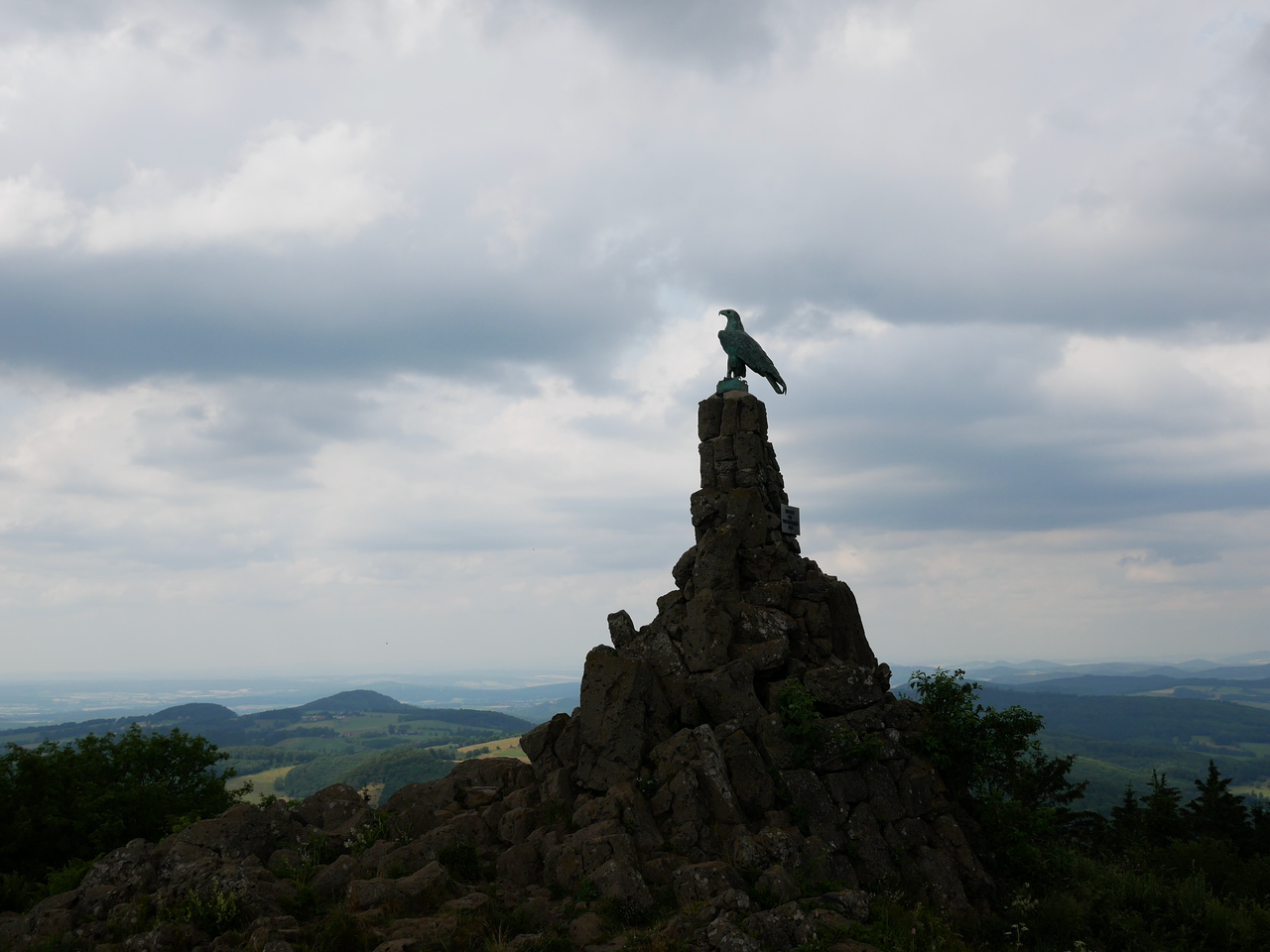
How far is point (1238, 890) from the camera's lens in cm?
3375

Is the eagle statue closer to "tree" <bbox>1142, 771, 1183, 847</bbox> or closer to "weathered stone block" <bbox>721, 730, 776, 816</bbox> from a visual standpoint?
"weathered stone block" <bbox>721, 730, 776, 816</bbox>

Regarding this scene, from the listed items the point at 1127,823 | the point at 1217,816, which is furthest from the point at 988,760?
the point at 1127,823

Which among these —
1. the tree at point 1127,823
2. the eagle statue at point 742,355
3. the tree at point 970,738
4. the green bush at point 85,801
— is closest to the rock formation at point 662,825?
the tree at point 970,738

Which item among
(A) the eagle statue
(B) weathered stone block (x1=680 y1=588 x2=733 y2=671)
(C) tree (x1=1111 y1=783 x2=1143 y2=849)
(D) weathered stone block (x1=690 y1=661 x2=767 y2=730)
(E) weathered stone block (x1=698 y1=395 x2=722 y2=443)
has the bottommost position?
(C) tree (x1=1111 y1=783 x2=1143 y2=849)

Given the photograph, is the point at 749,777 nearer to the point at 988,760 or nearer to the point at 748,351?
the point at 988,760

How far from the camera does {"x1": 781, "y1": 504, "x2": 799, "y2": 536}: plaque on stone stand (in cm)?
3534

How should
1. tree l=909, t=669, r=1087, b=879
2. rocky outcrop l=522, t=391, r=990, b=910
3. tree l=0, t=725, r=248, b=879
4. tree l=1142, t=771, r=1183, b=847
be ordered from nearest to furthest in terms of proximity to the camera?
rocky outcrop l=522, t=391, r=990, b=910 → tree l=909, t=669, r=1087, b=879 → tree l=0, t=725, r=248, b=879 → tree l=1142, t=771, r=1183, b=847

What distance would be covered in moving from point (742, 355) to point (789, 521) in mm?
8778

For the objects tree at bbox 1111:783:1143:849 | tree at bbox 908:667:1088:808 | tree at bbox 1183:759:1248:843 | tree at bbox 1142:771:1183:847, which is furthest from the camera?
tree at bbox 1183:759:1248:843

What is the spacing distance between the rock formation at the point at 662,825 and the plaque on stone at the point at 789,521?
342 millimetres

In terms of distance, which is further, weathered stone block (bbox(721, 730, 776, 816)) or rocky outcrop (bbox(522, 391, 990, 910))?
weathered stone block (bbox(721, 730, 776, 816))

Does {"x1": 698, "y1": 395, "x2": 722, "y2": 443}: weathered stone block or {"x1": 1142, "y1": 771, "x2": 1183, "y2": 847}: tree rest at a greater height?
{"x1": 698, "y1": 395, "x2": 722, "y2": 443}: weathered stone block

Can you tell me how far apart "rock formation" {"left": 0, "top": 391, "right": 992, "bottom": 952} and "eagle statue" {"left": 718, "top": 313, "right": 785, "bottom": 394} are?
3.87m

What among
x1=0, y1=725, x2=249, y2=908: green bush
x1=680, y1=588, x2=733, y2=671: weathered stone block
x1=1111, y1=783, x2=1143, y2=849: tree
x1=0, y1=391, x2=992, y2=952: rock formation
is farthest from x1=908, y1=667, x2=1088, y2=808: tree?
x1=1111, y1=783, x2=1143, y2=849: tree
